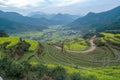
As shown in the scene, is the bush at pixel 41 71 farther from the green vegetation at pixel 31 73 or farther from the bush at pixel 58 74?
the bush at pixel 58 74

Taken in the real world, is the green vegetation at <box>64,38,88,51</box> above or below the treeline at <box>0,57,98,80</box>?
below

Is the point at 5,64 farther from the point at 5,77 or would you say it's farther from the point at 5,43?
the point at 5,43

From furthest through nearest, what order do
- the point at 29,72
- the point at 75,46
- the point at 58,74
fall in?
1. the point at 75,46
2. the point at 29,72
3. the point at 58,74

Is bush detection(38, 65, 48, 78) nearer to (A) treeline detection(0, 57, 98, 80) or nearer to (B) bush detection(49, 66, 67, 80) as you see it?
(A) treeline detection(0, 57, 98, 80)

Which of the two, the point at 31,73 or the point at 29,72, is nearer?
the point at 31,73

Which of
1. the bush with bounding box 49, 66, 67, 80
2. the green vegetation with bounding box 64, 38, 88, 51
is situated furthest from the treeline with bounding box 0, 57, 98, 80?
the green vegetation with bounding box 64, 38, 88, 51

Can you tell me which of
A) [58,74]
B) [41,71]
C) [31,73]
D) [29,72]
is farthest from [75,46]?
[31,73]

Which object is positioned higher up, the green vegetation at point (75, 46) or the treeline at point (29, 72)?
the treeline at point (29, 72)

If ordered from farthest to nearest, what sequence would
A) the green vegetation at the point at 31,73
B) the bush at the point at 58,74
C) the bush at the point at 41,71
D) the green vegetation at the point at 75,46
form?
1. the green vegetation at the point at 75,46
2. the bush at the point at 41,71
3. the green vegetation at the point at 31,73
4. the bush at the point at 58,74

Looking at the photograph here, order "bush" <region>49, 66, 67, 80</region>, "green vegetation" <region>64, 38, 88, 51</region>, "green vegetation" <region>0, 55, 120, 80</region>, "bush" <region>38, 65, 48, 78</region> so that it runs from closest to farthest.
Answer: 1. "bush" <region>49, 66, 67, 80</region>
2. "green vegetation" <region>0, 55, 120, 80</region>
3. "bush" <region>38, 65, 48, 78</region>
4. "green vegetation" <region>64, 38, 88, 51</region>

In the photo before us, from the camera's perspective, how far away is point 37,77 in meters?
38.3

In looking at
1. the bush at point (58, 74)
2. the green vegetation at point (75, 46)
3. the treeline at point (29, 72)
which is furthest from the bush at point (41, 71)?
the green vegetation at point (75, 46)

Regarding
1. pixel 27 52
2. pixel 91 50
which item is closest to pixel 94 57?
pixel 91 50

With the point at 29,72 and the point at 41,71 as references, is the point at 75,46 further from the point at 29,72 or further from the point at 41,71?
the point at 29,72
